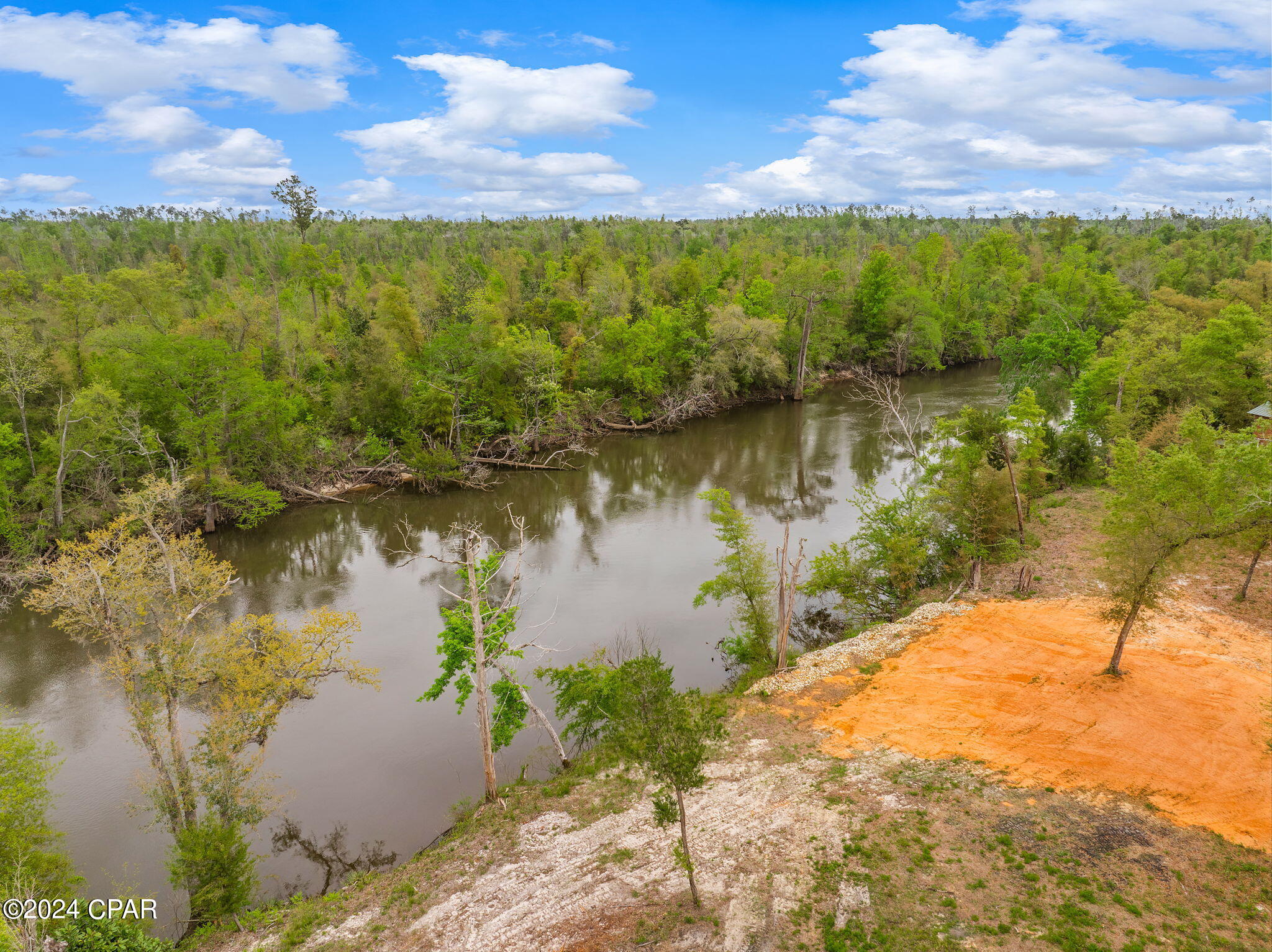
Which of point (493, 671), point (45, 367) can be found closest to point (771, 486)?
point (493, 671)

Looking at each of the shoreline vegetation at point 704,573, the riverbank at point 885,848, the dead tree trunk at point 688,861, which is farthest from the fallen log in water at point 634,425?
the dead tree trunk at point 688,861

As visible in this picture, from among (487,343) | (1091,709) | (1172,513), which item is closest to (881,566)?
(1091,709)

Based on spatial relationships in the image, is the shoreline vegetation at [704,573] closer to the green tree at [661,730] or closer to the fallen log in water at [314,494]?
the green tree at [661,730]

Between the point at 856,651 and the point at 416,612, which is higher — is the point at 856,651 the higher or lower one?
the higher one

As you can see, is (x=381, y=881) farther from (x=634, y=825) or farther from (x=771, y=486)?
(x=771, y=486)

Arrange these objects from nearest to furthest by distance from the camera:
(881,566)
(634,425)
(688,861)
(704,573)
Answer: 1. (688,861)
2. (881,566)
3. (704,573)
4. (634,425)

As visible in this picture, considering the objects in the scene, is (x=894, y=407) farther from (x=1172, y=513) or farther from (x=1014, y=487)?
(x=1172, y=513)

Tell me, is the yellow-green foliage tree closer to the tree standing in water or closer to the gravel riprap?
the tree standing in water

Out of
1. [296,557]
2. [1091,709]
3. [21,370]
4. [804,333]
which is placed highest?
[804,333]
